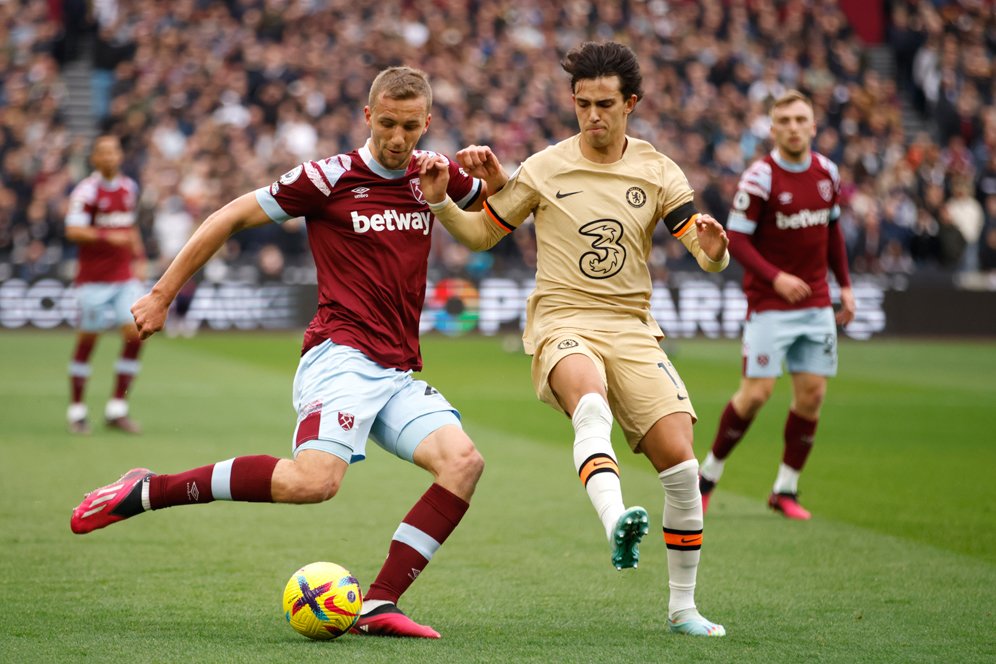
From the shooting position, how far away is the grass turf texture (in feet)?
17.2

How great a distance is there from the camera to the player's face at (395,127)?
546 centimetres

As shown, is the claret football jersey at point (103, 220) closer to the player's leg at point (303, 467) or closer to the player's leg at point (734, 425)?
the player's leg at point (734, 425)

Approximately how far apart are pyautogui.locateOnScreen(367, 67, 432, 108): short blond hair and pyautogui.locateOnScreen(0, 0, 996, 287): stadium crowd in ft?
57.6

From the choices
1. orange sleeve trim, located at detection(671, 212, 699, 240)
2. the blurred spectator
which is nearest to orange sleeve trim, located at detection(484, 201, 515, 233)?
orange sleeve trim, located at detection(671, 212, 699, 240)

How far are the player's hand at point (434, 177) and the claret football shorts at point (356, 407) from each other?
0.71m

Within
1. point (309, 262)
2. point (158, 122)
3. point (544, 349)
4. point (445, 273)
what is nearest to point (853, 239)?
point (445, 273)

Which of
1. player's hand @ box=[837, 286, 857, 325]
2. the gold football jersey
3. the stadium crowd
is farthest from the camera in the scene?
the stadium crowd

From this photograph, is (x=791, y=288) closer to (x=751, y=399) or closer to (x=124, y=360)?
(x=751, y=399)

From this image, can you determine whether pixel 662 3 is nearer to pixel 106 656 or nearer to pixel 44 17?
pixel 44 17

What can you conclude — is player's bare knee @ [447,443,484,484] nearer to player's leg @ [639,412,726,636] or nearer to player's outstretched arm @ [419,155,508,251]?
player's leg @ [639,412,726,636]

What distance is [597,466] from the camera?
529 cm

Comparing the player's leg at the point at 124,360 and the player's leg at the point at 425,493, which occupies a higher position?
the player's leg at the point at 425,493

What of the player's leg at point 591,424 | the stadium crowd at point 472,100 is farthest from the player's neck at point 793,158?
the stadium crowd at point 472,100

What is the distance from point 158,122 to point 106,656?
21470mm
